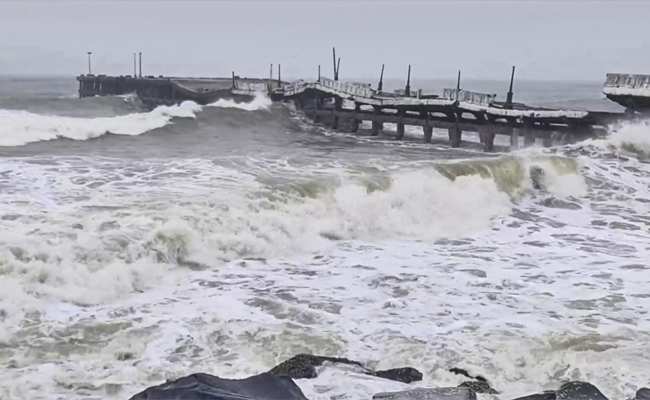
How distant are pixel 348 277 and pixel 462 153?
18.2 metres

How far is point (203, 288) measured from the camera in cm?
1021

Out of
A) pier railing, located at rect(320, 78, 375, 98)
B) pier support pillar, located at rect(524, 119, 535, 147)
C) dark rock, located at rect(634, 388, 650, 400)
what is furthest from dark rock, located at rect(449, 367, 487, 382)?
pier railing, located at rect(320, 78, 375, 98)

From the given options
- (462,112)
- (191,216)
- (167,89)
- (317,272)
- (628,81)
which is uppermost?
(628,81)

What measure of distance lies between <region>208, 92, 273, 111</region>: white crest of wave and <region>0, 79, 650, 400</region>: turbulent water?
72.9 ft

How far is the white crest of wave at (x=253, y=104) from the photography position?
43.8 m

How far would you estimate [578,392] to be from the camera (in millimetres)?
6156

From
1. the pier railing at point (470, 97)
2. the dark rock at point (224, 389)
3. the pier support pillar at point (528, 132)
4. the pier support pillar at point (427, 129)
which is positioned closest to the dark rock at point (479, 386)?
the dark rock at point (224, 389)

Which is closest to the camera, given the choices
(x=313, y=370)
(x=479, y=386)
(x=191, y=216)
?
(x=479, y=386)

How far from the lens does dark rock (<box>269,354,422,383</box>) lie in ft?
22.9

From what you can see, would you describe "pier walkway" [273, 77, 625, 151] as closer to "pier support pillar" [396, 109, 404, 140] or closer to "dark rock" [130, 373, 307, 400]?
"pier support pillar" [396, 109, 404, 140]

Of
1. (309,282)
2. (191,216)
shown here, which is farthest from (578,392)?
(191,216)

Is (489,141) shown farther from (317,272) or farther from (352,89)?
(317,272)

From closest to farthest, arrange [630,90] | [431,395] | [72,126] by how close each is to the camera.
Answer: [431,395]
[630,90]
[72,126]

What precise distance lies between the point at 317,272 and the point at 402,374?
443cm
